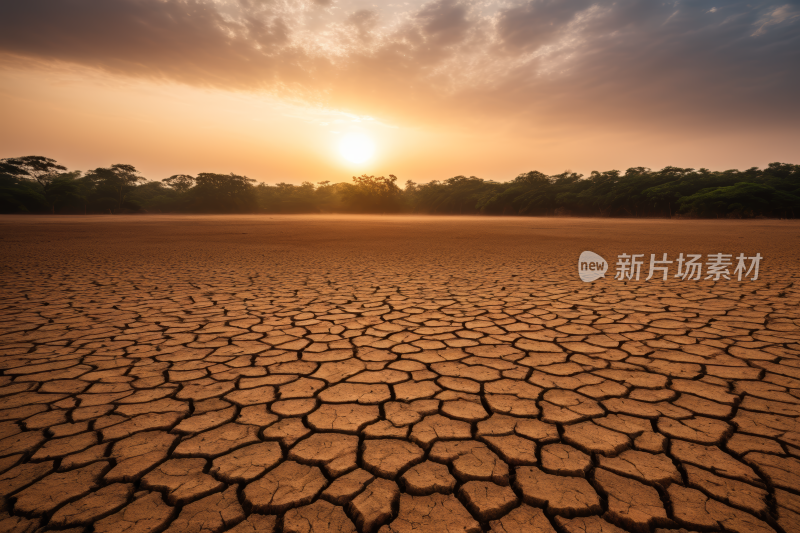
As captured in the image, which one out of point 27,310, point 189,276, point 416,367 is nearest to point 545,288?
point 416,367

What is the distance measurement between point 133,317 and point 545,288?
14.4 ft

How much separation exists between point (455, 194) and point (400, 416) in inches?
2136

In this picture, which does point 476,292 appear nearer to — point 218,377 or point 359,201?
point 218,377

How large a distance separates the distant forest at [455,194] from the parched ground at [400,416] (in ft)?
115

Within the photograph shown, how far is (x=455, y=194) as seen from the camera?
177ft

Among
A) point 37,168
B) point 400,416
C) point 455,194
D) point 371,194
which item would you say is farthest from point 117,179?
point 400,416

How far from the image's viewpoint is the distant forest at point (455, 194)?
96.9 ft

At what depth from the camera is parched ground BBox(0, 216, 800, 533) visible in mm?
1147

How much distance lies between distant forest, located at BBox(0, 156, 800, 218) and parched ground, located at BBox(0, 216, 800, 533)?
34.9m

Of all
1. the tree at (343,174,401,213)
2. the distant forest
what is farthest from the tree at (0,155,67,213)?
the tree at (343,174,401,213)

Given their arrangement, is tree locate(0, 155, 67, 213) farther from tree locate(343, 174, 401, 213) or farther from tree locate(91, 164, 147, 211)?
tree locate(343, 174, 401, 213)

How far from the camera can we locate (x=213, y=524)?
1.08 meters

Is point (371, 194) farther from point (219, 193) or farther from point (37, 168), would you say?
point (37, 168)

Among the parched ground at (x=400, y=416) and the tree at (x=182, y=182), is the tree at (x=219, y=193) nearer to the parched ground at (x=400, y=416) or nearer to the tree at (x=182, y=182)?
the tree at (x=182, y=182)
